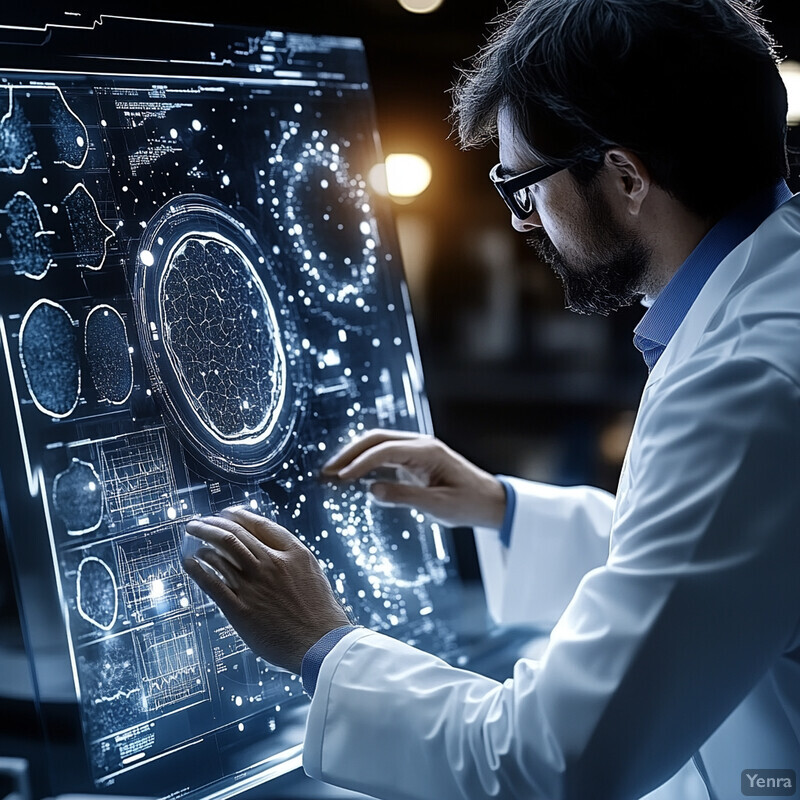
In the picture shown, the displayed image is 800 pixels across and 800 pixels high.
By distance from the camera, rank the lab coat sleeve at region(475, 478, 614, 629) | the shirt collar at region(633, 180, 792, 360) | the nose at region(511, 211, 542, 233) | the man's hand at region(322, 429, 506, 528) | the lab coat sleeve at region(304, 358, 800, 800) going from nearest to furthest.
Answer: the lab coat sleeve at region(304, 358, 800, 800) → the shirt collar at region(633, 180, 792, 360) → the nose at region(511, 211, 542, 233) → the man's hand at region(322, 429, 506, 528) → the lab coat sleeve at region(475, 478, 614, 629)

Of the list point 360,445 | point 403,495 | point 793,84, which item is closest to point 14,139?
point 360,445

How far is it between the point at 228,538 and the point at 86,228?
1.14 ft

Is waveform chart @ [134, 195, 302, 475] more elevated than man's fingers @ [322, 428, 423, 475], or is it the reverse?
waveform chart @ [134, 195, 302, 475]

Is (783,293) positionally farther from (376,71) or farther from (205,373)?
(376,71)

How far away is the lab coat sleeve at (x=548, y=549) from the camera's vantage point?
1.39 meters

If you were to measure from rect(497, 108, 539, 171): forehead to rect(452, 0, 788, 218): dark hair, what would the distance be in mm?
14

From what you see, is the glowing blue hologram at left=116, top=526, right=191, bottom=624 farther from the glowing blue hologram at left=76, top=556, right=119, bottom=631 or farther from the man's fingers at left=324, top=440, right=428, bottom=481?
the man's fingers at left=324, top=440, right=428, bottom=481

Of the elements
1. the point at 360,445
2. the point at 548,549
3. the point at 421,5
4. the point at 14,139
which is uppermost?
the point at 421,5

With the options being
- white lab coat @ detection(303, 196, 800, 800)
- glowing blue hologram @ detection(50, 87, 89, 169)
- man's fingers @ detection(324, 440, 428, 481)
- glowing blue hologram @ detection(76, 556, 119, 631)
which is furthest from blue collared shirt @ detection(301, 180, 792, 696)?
glowing blue hologram @ detection(50, 87, 89, 169)

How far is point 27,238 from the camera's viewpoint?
2.89ft

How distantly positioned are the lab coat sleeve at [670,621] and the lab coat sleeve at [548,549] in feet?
1.93

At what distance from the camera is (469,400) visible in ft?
5.71

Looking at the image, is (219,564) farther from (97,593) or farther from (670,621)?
(670,621)

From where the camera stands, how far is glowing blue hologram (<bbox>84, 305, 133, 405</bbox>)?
0.92m
